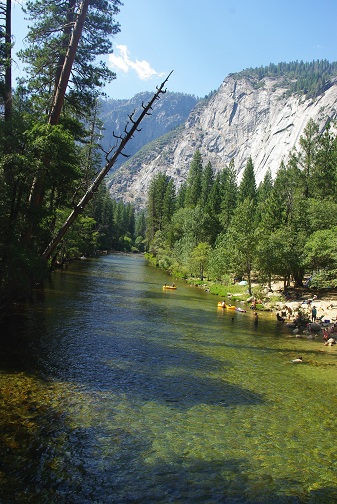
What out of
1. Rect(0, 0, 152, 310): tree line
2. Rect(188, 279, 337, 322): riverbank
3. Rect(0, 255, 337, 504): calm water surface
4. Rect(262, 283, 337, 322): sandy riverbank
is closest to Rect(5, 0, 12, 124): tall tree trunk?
Rect(0, 0, 152, 310): tree line

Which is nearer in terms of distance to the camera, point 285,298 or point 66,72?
point 66,72

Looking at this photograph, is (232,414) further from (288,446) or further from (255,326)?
(255,326)

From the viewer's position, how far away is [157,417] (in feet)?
31.5

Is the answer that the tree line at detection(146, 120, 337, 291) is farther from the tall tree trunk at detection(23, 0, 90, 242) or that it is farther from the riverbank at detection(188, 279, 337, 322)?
the tall tree trunk at detection(23, 0, 90, 242)

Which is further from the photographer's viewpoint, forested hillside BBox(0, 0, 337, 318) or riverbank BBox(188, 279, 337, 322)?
riverbank BBox(188, 279, 337, 322)

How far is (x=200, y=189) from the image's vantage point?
8981cm

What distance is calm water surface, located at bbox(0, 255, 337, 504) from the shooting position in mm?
6875

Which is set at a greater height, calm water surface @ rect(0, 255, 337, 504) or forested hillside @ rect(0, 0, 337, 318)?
forested hillside @ rect(0, 0, 337, 318)

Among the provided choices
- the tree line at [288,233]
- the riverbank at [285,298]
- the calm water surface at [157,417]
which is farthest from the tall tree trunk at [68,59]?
the tree line at [288,233]

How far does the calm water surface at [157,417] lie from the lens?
6.88 m

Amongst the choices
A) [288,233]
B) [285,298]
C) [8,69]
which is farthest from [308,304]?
[8,69]

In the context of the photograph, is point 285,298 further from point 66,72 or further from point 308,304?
point 66,72

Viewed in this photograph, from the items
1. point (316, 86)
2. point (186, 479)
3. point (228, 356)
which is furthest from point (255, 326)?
point (316, 86)

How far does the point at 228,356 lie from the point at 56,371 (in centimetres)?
768
